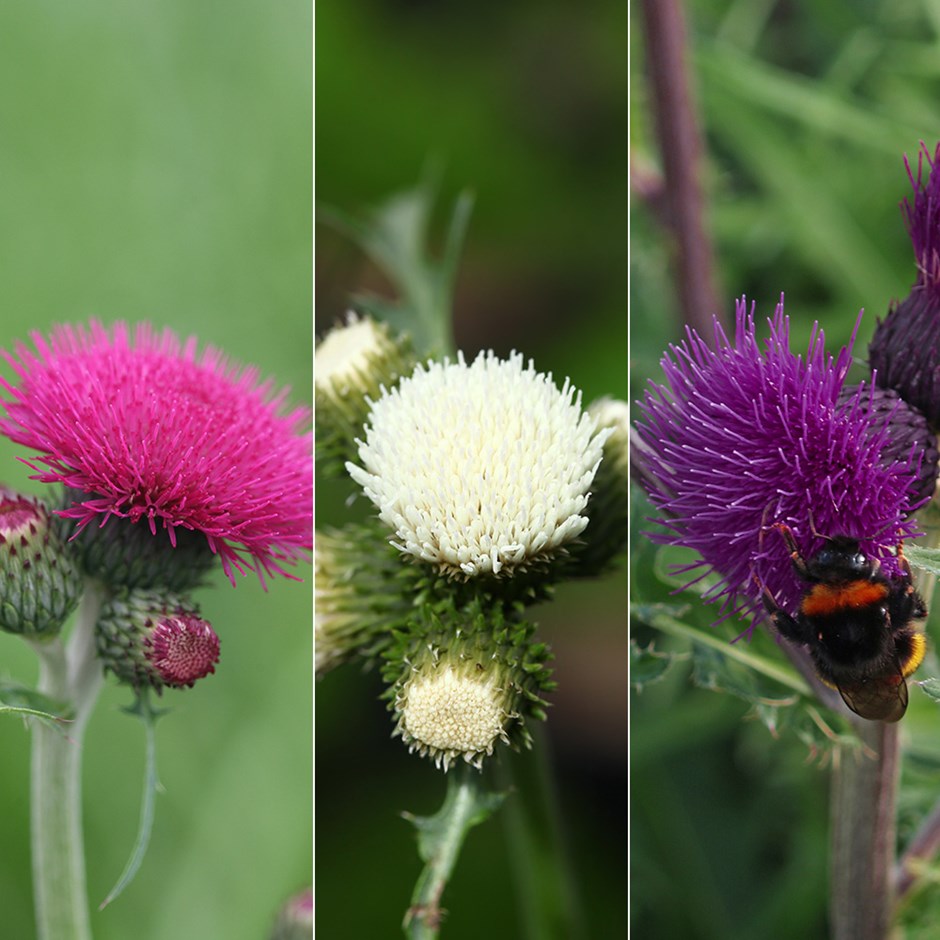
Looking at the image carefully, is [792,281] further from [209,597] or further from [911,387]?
[209,597]

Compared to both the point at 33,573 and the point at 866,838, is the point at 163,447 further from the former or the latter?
the point at 866,838

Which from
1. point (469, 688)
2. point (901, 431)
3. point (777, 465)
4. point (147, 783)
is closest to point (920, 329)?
point (901, 431)

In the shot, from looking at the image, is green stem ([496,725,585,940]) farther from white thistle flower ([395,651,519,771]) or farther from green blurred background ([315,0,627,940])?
white thistle flower ([395,651,519,771])

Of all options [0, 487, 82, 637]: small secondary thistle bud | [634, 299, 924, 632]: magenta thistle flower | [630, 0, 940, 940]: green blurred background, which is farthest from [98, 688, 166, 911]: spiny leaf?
[630, 0, 940, 940]: green blurred background

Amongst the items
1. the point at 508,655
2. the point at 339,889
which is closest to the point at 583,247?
the point at 508,655

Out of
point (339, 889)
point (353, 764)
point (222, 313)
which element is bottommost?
point (339, 889)

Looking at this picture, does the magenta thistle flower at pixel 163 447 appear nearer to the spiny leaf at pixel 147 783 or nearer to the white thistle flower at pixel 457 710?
the spiny leaf at pixel 147 783
